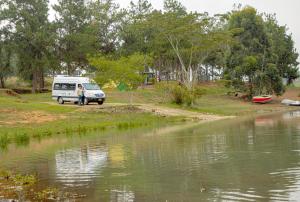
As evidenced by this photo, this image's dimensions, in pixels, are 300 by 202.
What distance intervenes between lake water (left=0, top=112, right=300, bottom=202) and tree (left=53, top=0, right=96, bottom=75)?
49.3 meters

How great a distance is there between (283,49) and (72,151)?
7342cm

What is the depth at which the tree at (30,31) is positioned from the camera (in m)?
72.3

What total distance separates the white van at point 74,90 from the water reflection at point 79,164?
26235 millimetres

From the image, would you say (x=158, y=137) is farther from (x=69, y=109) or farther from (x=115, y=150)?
(x=69, y=109)

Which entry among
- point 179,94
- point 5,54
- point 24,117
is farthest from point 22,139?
point 5,54

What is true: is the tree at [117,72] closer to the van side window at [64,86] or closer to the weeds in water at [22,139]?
the van side window at [64,86]

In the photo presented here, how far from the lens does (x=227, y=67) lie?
255 ft

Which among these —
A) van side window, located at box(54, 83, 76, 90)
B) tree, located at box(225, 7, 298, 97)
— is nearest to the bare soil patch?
van side window, located at box(54, 83, 76, 90)

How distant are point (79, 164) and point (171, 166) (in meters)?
3.45

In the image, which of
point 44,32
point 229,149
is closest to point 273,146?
point 229,149

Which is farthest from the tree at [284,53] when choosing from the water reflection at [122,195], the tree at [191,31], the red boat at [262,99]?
the water reflection at [122,195]

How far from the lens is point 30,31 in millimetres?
71875

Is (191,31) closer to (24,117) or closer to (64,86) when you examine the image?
(64,86)

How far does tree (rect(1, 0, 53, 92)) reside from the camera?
7234cm
